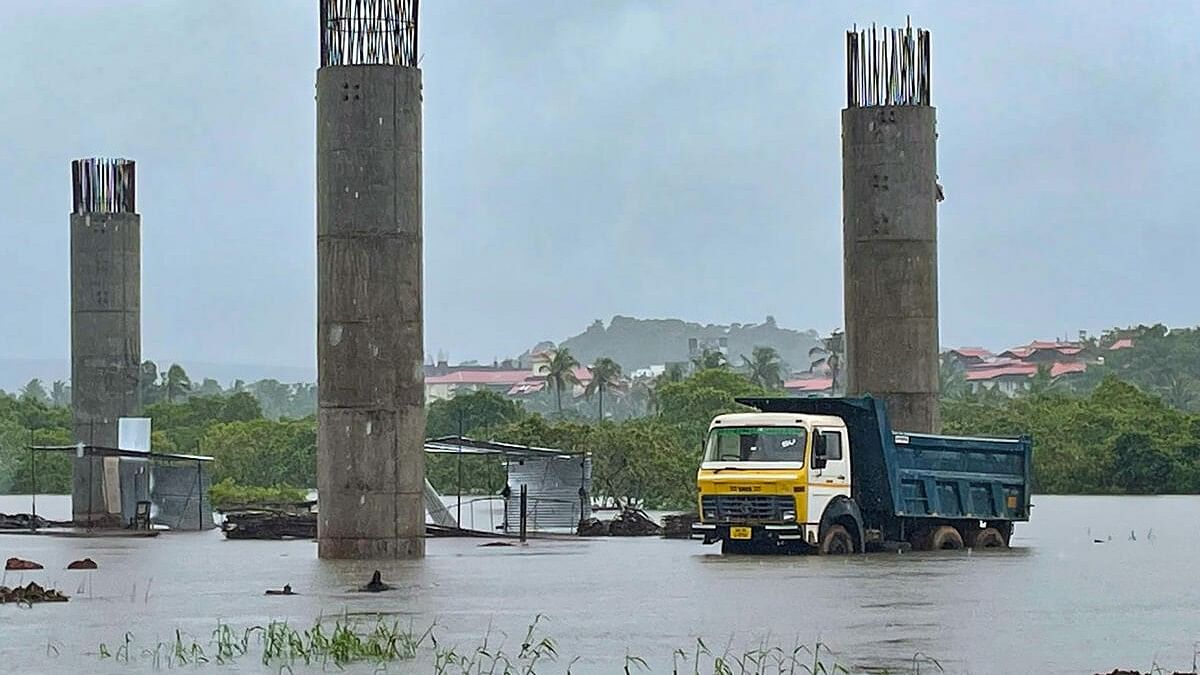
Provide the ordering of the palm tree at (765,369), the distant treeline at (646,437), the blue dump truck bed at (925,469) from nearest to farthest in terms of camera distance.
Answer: the blue dump truck bed at (925,469), the distant treeline at (646,437), the palm tree at (765,369)

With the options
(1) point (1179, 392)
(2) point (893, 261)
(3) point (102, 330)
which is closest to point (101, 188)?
(3) point (102, 330)

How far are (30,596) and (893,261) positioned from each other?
68.7 feet

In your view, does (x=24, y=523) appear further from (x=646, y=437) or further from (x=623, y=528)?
(x=646, y=437)

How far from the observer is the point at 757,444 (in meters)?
40.6

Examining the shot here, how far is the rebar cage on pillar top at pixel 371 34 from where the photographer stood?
1635 inches

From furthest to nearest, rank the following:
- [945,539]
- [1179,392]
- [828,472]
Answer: [1179,392] → [945,539] → [828,472]

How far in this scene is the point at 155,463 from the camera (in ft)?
216

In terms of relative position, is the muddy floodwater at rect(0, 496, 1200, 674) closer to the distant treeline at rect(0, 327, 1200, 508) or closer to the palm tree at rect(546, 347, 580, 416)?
the distant treeline at rect(0, 327, 1200, 508)

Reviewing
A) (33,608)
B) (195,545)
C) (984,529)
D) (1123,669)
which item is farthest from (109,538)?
(1123,669)

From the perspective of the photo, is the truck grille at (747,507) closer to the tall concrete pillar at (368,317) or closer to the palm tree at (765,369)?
the tall concrete pillar at (368,317)

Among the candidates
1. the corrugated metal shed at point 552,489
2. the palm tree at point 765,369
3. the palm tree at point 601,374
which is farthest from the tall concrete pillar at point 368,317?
the palm tree at point 765,369

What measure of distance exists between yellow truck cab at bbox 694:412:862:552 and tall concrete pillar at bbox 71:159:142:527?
25949mm

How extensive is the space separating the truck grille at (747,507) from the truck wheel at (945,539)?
12.0 ft

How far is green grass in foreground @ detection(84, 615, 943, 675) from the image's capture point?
2158cm
